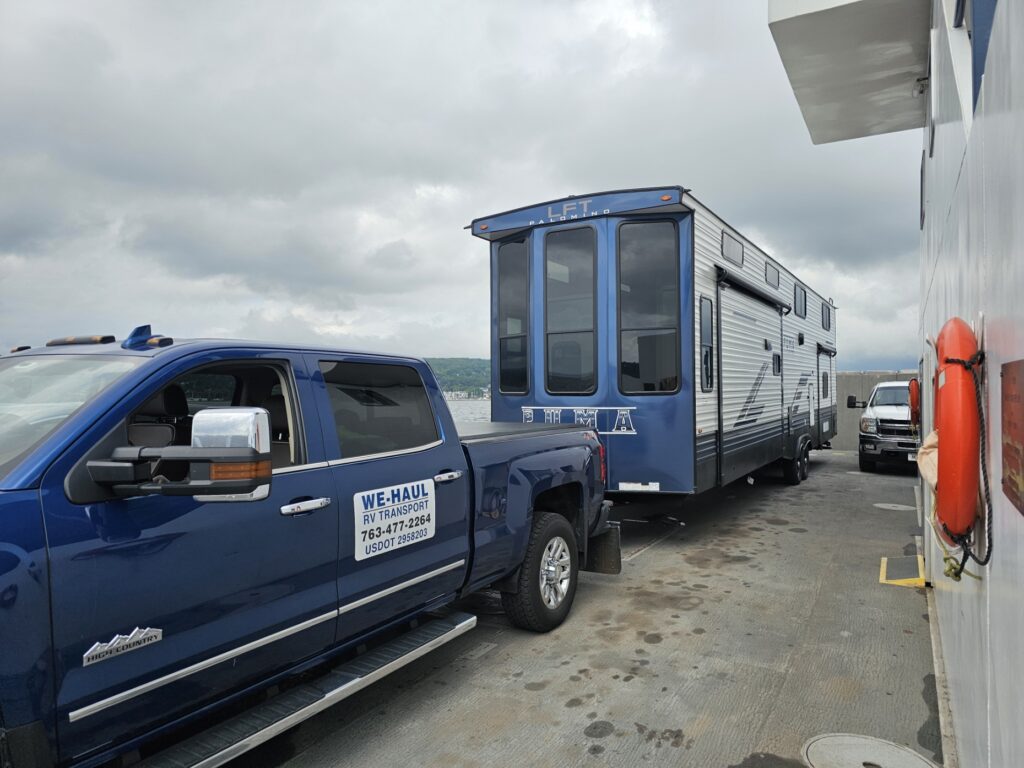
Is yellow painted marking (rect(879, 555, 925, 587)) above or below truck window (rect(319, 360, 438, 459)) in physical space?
below

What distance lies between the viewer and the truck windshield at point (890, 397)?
1470 cm

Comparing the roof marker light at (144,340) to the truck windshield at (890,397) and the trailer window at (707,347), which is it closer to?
the trailer window at (707,347)

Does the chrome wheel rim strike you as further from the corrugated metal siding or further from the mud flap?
the corrugated metal siding

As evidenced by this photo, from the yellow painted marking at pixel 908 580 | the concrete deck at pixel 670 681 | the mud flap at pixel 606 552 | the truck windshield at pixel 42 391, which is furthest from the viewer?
the yellow painted marking at pixel 908 580

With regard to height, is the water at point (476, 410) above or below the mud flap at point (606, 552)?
above

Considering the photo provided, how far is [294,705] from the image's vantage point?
9.96 ft

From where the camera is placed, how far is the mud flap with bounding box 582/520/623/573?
5930mm

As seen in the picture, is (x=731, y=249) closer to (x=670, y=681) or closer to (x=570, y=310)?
(x=570, y=310)

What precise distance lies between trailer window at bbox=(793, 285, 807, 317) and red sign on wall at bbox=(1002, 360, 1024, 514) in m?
11.2

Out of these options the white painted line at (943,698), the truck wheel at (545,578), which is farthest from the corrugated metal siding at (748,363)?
the truck wheel at (545,578)

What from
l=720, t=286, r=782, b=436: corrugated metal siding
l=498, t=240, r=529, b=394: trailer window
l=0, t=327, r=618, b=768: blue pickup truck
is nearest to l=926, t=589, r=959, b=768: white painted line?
l=0, t=327, r=618, b=768: blue pickup truck

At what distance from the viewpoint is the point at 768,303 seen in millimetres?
10328

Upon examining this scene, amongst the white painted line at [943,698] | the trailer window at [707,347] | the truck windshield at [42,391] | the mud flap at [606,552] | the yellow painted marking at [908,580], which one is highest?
the trailer window at [707,347]

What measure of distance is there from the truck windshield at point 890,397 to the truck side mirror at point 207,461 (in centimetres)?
1527
